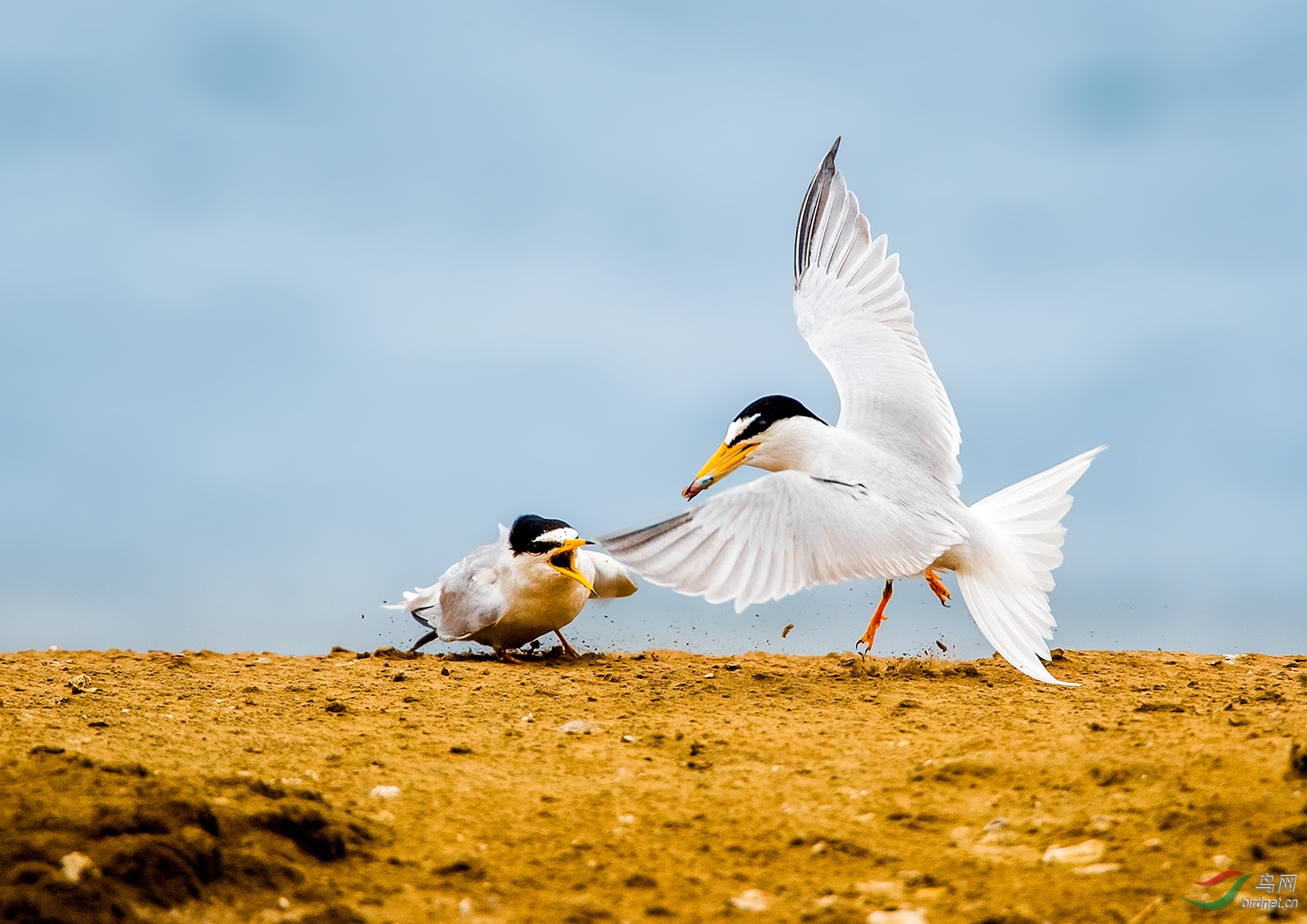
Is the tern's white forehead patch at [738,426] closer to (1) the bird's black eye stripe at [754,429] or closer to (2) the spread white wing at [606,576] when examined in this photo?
(1) the bird's black eye stripe at [754,429]

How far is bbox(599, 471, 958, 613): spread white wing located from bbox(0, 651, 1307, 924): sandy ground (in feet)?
2.48

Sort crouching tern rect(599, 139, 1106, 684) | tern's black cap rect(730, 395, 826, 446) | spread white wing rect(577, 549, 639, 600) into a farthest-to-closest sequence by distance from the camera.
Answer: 1. spread white wing rect(577, 549, 639, 600)
2. tern's black cap rect(730, 395, 826, 446)
3. crouching tern rect(599, 139, 1106, 684)

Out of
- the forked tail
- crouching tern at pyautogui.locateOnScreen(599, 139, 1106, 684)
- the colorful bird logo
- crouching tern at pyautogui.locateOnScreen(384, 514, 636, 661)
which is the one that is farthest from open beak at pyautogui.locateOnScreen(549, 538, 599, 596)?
the colorful bird logo

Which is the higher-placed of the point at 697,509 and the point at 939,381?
the point at 939,381

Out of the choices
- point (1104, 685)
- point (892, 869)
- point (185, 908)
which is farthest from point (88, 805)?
point (1104, 685)

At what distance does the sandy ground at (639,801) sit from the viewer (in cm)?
332

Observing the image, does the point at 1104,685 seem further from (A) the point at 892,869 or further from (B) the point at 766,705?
(A) the point at 892,869

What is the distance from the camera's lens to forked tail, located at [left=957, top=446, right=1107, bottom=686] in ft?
22.1

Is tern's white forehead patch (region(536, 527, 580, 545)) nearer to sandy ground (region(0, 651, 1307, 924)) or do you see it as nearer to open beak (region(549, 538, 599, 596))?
open beak (region(549, 538, 599, 596))

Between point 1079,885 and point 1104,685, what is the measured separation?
3.62m

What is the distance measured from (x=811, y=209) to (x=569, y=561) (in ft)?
11.9

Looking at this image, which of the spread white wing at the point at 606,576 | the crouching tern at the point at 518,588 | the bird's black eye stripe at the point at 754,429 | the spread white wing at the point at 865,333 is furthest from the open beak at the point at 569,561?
the spread white wing at the point at 865,333

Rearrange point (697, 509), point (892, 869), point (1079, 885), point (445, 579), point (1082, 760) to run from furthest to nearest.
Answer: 1. point (445, 579)
2. point (697, 509)
3. point (1082, 760)
4. point (892, 869)
5. point (1079, 885)

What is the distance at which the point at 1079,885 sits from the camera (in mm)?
3402
